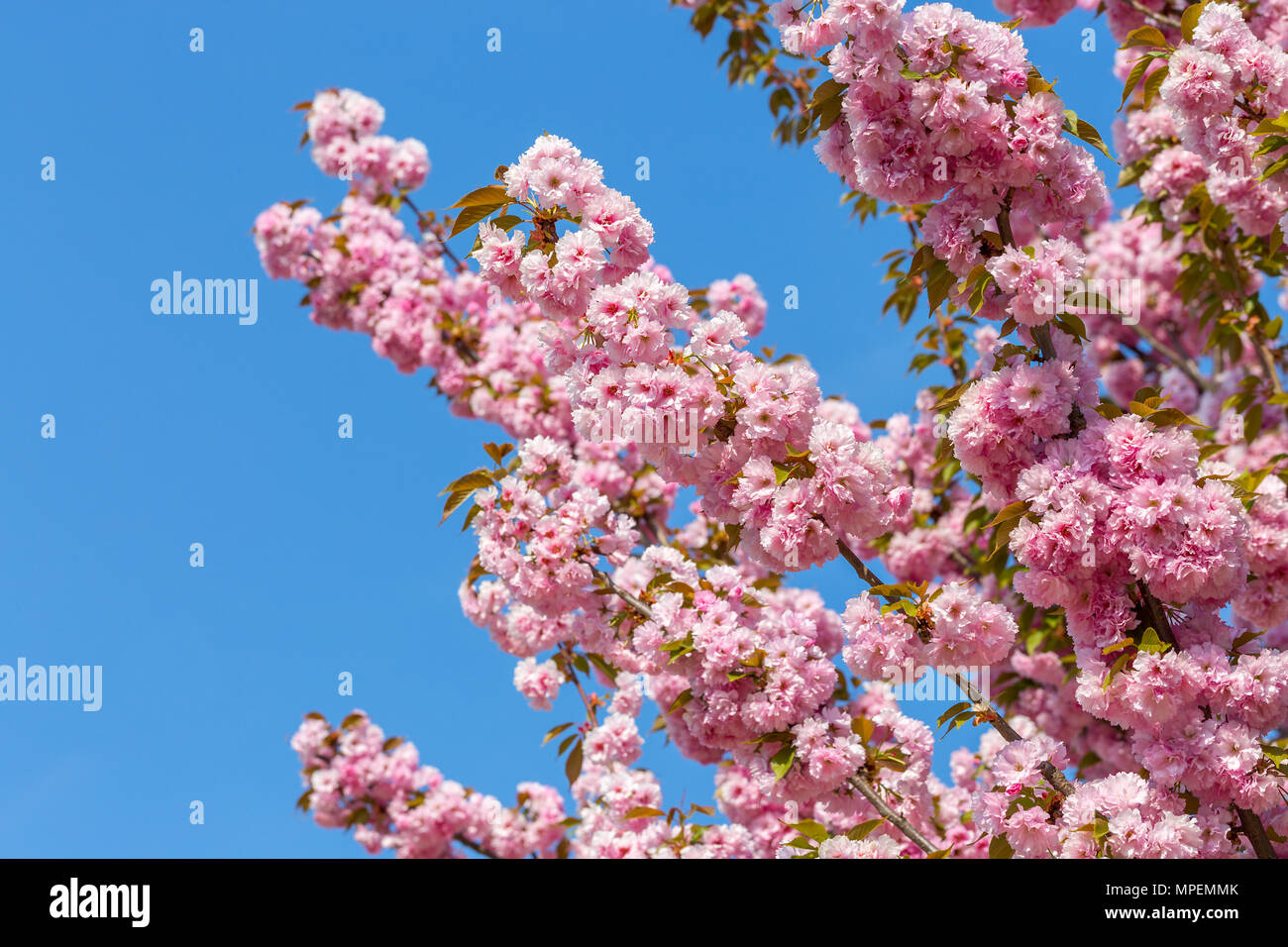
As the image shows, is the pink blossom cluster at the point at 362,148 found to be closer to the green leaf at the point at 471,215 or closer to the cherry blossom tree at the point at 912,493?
the cherry blossom tree at the point at 912,493

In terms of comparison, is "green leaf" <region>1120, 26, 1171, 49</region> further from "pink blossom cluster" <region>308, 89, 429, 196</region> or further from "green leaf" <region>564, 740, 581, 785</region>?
"pink blossom cluster" <region>308, 89, 429, 196</region>

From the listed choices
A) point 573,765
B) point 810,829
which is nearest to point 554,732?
point 573,765

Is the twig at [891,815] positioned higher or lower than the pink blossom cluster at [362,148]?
lower

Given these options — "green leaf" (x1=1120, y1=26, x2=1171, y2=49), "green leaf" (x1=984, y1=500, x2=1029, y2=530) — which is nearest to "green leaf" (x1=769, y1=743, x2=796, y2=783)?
"green leaf" (x1=984, y1=500, x2=1029, y2=530)

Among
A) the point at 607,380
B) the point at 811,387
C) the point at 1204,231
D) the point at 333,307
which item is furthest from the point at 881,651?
the point at 333,307

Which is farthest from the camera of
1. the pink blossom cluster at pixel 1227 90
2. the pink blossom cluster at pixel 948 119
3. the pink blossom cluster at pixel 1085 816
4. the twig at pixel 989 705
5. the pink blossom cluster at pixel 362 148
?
the pink blossom cluster at pixel 362 148

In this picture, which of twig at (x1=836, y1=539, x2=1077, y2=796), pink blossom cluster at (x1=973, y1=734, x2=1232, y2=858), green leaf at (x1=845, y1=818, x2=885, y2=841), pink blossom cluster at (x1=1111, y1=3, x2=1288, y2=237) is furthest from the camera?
pink blossom cluster at (x1=1111, y1=3, x2=1288, y2=237)

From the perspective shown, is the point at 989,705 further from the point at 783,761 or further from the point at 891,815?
the point at 783,761

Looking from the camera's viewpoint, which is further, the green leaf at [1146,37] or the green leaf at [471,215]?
the green leaf at [1146,37]

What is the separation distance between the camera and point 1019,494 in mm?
3004

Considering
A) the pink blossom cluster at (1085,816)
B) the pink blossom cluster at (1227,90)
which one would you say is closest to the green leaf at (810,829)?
the pink blossom cluster at (1085,816)

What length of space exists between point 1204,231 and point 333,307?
20.6ft
